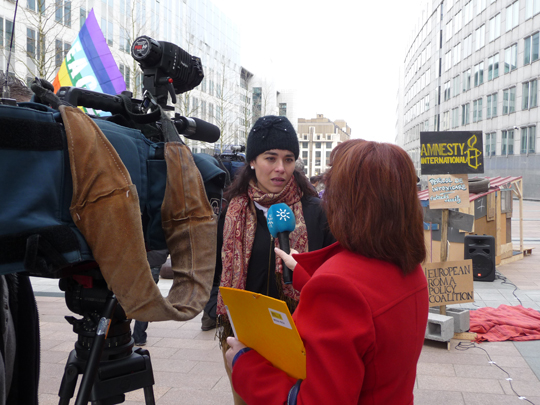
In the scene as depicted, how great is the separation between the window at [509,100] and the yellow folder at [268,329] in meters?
37.0

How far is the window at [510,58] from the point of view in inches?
1308

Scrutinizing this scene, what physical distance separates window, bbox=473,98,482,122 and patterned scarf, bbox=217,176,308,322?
41.1m

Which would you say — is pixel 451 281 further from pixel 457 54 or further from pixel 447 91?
pixel 447 91

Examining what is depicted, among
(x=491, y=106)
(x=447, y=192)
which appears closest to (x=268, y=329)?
(x=447, y=192)

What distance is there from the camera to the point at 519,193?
34.4 ft

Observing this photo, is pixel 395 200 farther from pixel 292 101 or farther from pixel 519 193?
pixel 292 101

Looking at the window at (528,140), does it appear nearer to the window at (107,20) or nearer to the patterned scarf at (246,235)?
the window at (107,20)

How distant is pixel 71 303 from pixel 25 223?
1.93 ft

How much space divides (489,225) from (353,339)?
8.99 metres

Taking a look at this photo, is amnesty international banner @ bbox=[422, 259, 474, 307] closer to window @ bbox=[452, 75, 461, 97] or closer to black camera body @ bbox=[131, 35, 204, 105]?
black camera body @ bbox=[131, 35, 204, 105]

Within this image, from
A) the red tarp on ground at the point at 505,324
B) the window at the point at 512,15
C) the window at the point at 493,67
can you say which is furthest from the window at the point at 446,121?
the red tarp on ground at the point at 505,324

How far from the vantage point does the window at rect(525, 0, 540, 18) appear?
3005cm

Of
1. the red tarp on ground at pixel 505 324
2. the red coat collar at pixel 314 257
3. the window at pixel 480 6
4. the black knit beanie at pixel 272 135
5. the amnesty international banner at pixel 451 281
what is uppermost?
the window at pixel 480 6

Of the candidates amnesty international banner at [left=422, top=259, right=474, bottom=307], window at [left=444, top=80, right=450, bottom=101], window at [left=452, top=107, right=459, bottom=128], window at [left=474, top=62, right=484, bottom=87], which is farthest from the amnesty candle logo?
window at [left=444, top=80, right=450, bottom=101]
